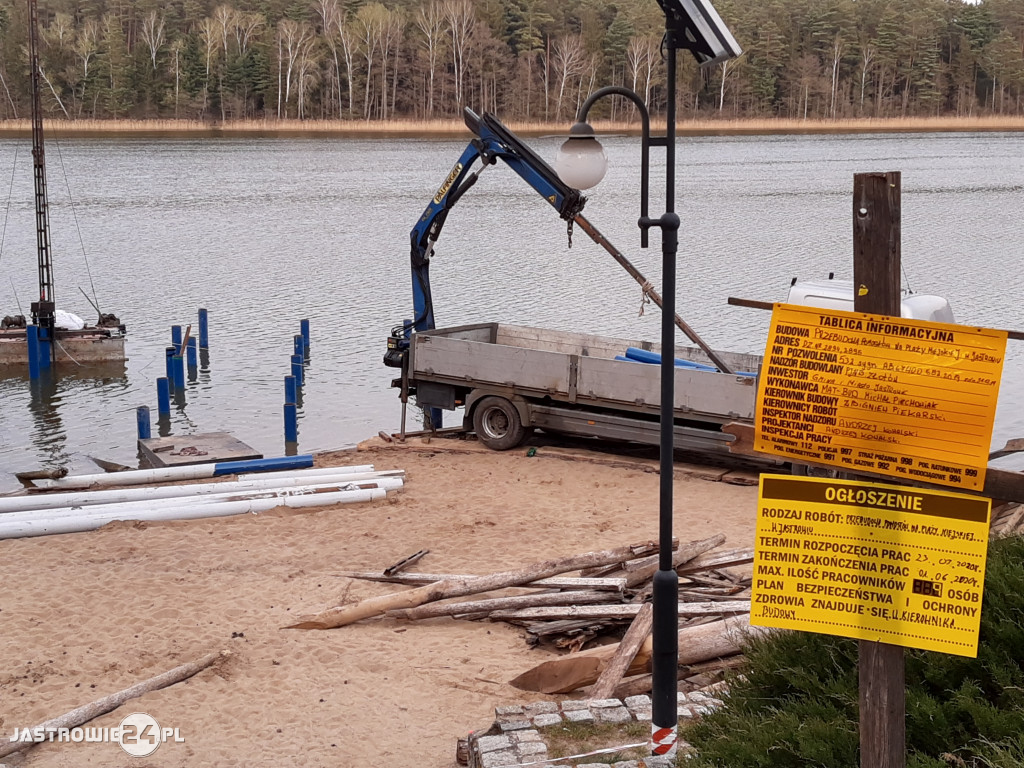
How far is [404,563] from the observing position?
12.7 meters

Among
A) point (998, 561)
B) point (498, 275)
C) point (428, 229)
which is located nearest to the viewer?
point (998, 561)

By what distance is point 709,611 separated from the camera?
32.6 ft

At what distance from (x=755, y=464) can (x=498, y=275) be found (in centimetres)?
2318

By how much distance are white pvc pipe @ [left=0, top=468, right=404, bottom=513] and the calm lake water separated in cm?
488

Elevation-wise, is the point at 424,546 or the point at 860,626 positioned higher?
the point at 860,626

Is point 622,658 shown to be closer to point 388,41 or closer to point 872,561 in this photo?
point 872,561

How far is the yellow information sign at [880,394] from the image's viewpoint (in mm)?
4758

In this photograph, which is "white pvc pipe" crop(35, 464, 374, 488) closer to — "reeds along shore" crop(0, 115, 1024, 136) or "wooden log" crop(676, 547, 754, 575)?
"wooden log" crop(676, 547, 754, 575)

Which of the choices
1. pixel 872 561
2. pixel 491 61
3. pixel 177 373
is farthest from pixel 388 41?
pixel 872 561

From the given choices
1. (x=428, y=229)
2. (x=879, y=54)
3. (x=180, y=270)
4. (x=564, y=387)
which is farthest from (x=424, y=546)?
(x=879, y=54)

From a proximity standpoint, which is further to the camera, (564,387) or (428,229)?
(428,229)

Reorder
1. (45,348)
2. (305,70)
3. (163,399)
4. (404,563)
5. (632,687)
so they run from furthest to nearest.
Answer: (305,70), (45,348), (163,399), (404,563), (632,687)

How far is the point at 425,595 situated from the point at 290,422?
10706 mm

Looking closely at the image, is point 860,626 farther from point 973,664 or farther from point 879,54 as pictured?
point 879,54
